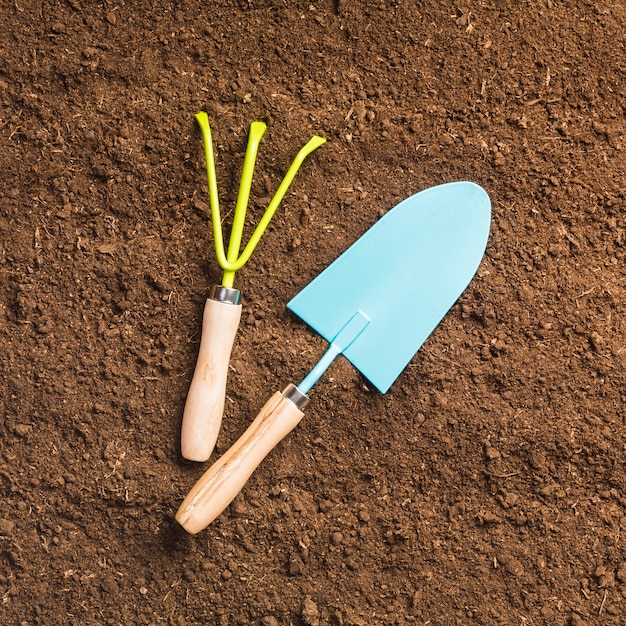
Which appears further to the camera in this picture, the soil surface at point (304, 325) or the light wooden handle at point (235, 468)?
the soil surface at point (304, 325)

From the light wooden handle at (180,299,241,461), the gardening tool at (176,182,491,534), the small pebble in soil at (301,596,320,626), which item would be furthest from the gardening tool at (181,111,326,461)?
the small pebble in soil at (301,596,320,626)

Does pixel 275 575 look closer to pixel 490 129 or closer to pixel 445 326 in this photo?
pixel 445 326

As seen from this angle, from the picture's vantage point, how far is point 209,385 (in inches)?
51.3

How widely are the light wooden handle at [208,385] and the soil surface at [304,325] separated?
5cm

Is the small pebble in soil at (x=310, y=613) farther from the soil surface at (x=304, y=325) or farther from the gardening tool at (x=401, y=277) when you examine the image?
the gardening tool at (x=401, y=277)

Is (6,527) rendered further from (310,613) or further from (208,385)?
(310,613)

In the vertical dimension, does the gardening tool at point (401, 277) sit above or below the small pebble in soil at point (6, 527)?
above

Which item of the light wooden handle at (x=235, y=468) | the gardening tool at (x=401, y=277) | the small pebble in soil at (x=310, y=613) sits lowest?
the small pebble in soil at (x=310, y=613)

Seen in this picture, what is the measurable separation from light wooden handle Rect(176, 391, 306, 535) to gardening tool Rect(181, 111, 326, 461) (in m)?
0.07

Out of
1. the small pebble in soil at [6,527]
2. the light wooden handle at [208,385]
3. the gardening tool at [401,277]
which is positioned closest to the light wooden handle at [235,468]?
the light wooden handle at [208,385]

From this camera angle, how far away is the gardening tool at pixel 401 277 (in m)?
1.35

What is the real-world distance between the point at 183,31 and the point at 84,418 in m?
0.75

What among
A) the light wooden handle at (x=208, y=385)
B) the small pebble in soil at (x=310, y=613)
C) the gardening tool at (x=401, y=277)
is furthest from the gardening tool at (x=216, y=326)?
the small pebble in soil at (x=310, y=613)

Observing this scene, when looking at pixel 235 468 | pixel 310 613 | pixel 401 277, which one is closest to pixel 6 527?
pixel 235 468
